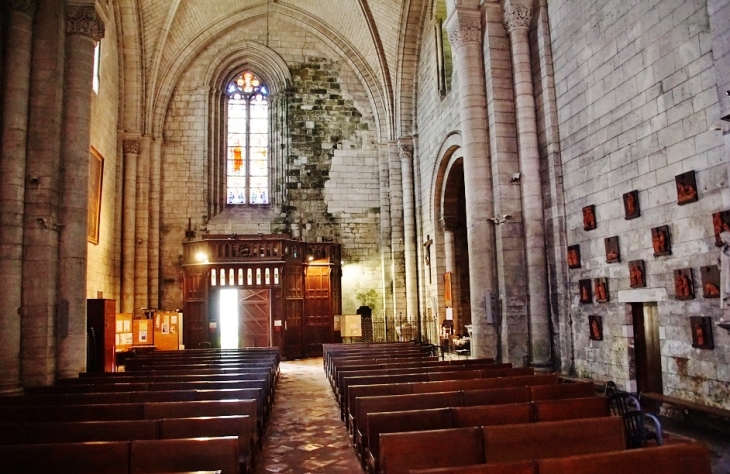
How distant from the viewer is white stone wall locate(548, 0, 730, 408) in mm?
7730

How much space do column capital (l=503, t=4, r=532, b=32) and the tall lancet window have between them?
1251 centimetres

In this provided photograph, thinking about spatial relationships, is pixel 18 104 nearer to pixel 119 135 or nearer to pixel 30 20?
pixel 30 20

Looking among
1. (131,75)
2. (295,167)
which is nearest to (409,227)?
(295,167)

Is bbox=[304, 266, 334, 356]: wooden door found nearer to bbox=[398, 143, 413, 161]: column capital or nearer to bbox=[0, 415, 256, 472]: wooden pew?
bbox=[398, 143, 413, 161]: column capital

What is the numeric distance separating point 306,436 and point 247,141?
1667 cm

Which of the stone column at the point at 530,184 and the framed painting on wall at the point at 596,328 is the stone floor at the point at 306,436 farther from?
the framed painting on wall at the point at 596,328

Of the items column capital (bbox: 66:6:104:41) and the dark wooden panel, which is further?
the dark wooden panel

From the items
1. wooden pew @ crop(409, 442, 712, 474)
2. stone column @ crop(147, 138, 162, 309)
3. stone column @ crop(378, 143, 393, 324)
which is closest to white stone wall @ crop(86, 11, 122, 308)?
stone column @ crop(147, 138, 162, 309)

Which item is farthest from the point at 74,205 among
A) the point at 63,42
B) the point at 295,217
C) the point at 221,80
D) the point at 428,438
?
the point at 221,80

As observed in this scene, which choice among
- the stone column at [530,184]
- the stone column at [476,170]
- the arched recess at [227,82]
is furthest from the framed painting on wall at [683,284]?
the arched recess at [227,82]

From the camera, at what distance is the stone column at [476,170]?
1195 centimetres

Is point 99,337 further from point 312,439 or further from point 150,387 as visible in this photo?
point 312,439

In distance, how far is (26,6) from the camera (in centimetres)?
1009

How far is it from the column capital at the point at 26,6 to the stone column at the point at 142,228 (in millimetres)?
10118
